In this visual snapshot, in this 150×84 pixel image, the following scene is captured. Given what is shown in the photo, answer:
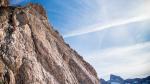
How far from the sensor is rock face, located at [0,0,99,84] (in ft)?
127

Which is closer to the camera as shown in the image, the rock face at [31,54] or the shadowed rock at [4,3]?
the rock face at [31,54]

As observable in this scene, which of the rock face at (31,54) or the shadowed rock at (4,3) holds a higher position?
the shadowed rock at (4,3)

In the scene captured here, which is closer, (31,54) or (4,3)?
(31,54)

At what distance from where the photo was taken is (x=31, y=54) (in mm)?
42844

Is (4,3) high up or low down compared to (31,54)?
up

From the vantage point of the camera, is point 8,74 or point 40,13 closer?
point 8,74

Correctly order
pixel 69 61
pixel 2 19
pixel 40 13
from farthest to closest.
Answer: pixel 40 13, pixel 69 61, pixel 2 19

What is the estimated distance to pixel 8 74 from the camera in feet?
123

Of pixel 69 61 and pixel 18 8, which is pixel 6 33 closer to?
pixel 18 8

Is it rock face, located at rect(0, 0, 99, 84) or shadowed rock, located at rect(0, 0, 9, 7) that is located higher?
shadowed rock, located at rect(0, 0, 9, 7)

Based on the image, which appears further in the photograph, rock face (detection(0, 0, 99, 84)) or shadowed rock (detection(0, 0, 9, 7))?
shadowed rock (detection(0, 0, 9, 7))

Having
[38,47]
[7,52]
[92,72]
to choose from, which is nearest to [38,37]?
[38,47]

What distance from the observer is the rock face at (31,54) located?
38781 millimetres

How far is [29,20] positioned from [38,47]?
557 cm
